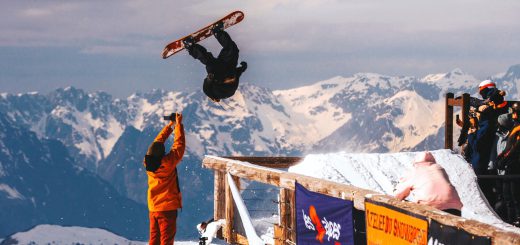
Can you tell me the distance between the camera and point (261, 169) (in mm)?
11875

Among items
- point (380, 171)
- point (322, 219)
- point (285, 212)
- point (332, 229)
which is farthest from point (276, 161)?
point (332, 229)

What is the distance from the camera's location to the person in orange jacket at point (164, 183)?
10.5 m

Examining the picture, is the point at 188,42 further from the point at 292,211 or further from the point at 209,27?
the point at 292,211

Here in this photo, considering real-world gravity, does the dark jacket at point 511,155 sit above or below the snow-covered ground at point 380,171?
above

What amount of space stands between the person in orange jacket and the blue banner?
1.56m

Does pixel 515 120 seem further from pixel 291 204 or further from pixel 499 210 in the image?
pixel 291 204

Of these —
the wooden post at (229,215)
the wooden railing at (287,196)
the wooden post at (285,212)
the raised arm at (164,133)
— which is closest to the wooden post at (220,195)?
the wooden railing at (287,196)

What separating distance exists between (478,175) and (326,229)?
5.01m

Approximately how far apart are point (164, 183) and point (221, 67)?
261 cm

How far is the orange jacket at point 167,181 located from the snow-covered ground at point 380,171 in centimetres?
421

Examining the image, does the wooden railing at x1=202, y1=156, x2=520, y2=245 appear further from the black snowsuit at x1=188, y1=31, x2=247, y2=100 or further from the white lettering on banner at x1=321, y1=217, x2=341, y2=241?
the black snowsuit at x1=188, y1=31, x2=247, y2=100

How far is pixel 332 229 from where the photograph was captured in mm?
9586

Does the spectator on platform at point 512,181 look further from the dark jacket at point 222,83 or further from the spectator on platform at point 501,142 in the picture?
the dark jacket at point 222,83

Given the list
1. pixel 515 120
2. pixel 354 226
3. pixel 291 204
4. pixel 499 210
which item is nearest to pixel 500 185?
pixel 499 210
